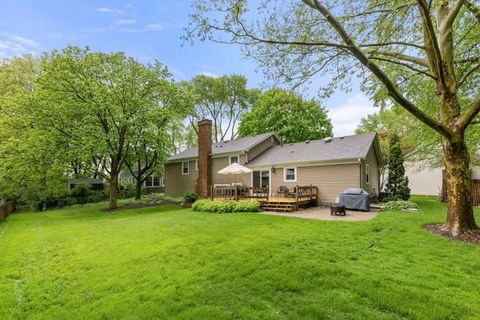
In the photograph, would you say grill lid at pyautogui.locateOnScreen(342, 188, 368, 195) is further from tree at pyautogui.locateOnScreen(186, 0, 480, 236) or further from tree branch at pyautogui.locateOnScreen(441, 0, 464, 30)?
tree branch at pyautogui.locateOnScreen(441, 0, 464, 30)

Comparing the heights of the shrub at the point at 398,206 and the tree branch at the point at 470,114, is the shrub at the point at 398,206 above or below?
below

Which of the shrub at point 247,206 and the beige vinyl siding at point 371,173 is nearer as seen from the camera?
the shrub at point 247,206

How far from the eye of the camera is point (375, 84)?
1045 centimetres

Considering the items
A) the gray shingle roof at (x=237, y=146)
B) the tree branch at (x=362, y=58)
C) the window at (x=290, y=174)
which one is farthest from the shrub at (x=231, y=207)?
the tree branch at (x=362, y=58)

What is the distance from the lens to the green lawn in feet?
10.8

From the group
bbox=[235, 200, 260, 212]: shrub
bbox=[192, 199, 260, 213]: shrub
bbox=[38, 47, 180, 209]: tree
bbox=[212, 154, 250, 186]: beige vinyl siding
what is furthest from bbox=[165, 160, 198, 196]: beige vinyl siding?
bbox=[235, 200, 260, 212]: shrub

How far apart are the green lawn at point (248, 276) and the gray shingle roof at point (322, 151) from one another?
6763 mm

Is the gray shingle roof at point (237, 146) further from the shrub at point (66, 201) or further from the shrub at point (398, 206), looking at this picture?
the shrub at point (66, 201)

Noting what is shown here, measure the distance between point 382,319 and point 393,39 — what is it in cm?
837

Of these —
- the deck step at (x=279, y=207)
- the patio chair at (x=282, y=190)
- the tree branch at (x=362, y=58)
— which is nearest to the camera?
the tree branch at (x=362, y=58)

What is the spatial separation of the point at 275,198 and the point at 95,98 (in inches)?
479

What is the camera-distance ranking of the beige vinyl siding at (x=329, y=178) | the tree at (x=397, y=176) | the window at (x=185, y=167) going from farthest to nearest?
the window at (x=185, y=167)
the tree at (x=397, y=176)
the beige vinyl siding at (x=329, y=178)

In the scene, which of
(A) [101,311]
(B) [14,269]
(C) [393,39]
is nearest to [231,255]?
(A) [101,311]

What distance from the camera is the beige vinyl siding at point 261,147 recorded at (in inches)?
727
